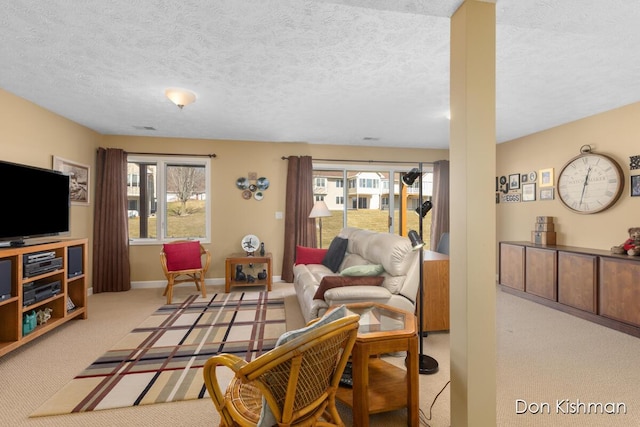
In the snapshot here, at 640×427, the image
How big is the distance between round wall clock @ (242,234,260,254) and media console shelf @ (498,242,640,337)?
13.0 ft

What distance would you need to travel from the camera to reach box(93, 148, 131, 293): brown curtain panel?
450 centimetres

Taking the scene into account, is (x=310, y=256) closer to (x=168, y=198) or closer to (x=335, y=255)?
(x=335, y=255)

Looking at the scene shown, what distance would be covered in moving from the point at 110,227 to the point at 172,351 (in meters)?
2.87

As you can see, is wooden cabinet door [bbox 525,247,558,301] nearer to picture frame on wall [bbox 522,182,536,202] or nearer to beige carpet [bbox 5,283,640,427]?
beige carpet [bbox 5,283,640,427]

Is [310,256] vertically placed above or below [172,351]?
above

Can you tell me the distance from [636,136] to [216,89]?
4685 millimetres

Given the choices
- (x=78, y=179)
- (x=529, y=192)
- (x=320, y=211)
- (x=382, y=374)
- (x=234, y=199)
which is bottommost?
(x=382, y=374)

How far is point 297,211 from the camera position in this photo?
5.19 metres

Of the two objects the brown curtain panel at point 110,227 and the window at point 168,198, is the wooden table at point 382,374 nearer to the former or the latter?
the window at point 168,198

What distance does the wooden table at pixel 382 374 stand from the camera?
1.63 m

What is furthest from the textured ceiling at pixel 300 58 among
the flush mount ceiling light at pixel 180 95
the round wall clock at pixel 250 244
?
the round wall clock at pixel 250 244

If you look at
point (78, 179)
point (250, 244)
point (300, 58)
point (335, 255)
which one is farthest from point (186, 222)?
point (300, 58)

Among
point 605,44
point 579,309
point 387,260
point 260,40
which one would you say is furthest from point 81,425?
point 579,309

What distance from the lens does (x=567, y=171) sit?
163 inches
